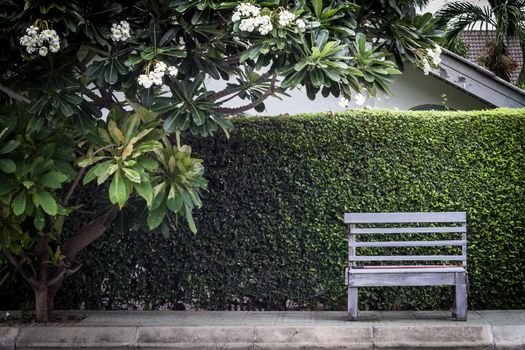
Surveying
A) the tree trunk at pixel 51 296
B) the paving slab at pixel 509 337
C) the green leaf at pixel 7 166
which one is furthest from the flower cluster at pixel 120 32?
the paving slab at pixel 509 337

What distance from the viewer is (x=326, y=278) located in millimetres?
8508

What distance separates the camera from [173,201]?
6.64m

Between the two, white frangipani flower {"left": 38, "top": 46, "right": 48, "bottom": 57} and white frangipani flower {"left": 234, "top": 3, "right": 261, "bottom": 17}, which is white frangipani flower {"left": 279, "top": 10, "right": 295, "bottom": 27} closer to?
white frangipani flower {"left": 234, "top": 3, "right": 261, "bottom": 17}

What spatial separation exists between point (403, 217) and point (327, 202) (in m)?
0.94

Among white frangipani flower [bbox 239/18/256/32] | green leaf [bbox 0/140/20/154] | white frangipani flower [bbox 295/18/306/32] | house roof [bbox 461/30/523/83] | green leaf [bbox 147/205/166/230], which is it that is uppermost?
house roof [bbox 461/30/523/83]

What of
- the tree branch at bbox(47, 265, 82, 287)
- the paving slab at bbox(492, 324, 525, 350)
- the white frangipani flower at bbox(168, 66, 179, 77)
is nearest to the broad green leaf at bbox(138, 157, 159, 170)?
the white frangipani flower at bbox(168, 66, 179, 77)

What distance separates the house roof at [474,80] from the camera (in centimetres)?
1055

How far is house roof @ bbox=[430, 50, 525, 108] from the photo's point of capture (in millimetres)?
10547

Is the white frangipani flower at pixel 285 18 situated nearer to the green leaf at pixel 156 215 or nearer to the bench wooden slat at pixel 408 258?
the green leaf at pixel 156 215

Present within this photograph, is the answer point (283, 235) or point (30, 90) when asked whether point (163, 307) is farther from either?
point (30, 90)

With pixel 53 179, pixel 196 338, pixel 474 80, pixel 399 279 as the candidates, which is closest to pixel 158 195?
pixel 53 179

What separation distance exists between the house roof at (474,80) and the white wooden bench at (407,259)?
9.74 feet

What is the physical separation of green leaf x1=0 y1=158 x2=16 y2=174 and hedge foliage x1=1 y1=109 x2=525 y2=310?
2417 millimetres

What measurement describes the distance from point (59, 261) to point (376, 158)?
376cm
